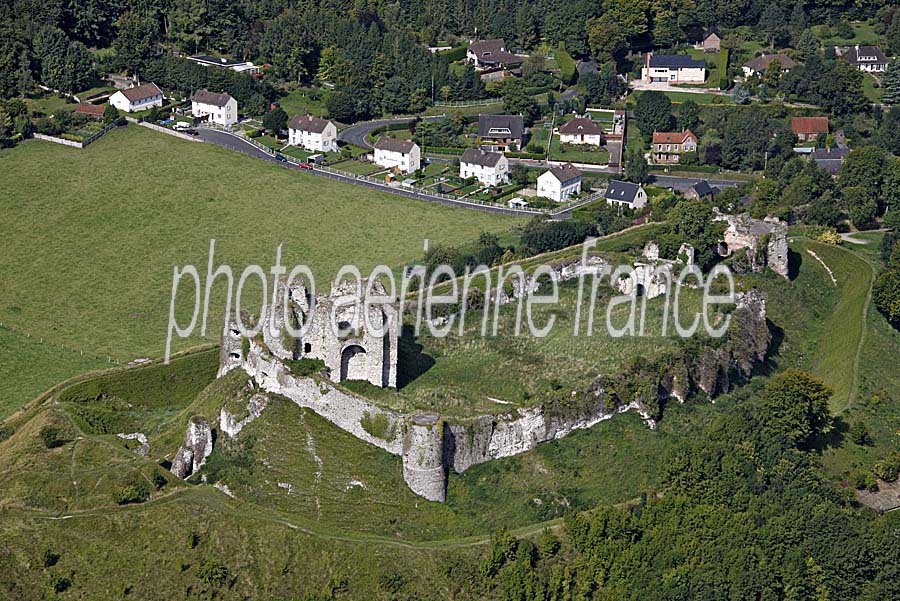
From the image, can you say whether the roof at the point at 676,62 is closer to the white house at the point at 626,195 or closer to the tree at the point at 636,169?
the tree at the point at 636,169

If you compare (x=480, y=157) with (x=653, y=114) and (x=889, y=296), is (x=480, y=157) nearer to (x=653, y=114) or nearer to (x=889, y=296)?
(x=653, y=114)

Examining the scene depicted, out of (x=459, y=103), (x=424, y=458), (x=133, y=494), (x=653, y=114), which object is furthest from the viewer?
(x=459, y=103)

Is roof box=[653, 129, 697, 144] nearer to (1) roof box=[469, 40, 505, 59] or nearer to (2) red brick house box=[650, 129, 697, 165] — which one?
(2) red brick house box=[650, 129, 697, 165]

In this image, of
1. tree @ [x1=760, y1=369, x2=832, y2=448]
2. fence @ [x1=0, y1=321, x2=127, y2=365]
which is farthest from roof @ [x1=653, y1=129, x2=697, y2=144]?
fence @ [x1=0, y1=321, x2=127, y2=365]

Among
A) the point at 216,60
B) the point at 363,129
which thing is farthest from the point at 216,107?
the point at 363,129

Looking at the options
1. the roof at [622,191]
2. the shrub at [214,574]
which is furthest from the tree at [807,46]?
the shrub at [214,574]

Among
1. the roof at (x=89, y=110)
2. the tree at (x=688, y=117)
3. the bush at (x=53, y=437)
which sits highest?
the tree at (x=688, y=117)
